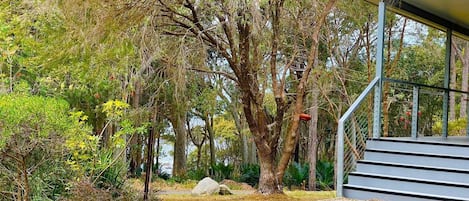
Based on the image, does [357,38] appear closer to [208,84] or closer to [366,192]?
[208,84]

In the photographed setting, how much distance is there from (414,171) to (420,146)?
0.47 meters

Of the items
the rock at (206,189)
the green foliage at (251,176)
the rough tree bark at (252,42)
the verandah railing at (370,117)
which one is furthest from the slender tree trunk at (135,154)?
the verandah railing at (370,117)

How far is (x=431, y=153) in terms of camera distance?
19.7 ft

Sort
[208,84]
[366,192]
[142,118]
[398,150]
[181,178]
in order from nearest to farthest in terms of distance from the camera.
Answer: [366,192] → [398,150] → [142,118] → [208,84] → [181,178]

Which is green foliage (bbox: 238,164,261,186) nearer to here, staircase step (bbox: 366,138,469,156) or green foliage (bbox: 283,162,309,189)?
green foliage (bbox: 283,162,309,189)

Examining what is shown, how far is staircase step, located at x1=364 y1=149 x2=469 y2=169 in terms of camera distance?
570cm

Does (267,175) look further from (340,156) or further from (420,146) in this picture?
(420,146)

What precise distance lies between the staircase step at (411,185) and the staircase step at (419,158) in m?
0.34

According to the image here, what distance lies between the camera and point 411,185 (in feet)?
18.6

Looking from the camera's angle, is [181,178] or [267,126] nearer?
[267,126]

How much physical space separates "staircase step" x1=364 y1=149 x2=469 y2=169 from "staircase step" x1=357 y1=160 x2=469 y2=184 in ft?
0.37

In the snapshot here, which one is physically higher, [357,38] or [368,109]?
[357,38]

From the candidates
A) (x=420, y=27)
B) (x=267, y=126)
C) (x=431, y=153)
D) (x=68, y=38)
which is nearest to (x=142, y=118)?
(x=267, y=126)

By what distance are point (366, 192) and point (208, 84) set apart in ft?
20.2
